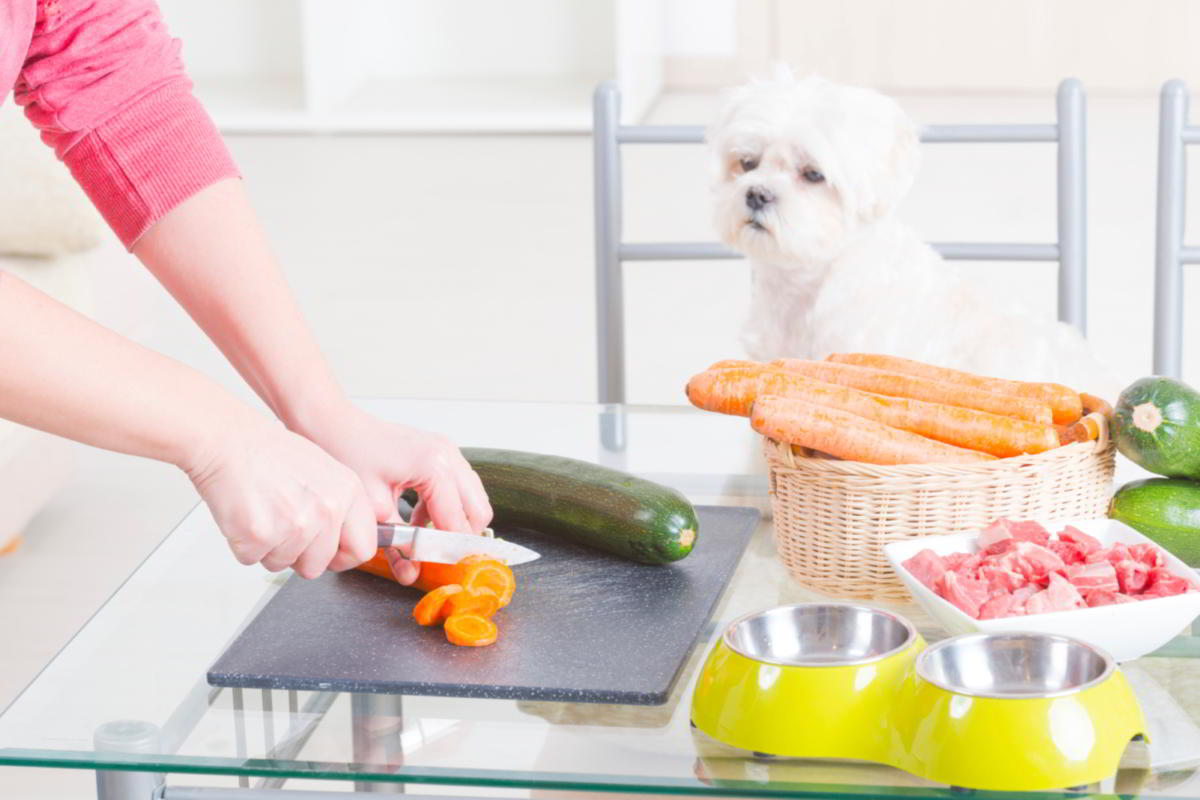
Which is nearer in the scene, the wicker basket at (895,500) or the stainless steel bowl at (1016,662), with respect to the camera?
the stainless steel bowl at (1016,662)

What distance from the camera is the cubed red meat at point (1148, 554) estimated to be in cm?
115

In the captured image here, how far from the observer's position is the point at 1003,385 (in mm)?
1358

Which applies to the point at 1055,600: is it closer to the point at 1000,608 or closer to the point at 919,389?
the point at 1000,608

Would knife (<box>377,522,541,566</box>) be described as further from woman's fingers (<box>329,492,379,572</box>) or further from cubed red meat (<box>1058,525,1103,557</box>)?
cubed red meat (<box>1058,525,1103,557</box>)

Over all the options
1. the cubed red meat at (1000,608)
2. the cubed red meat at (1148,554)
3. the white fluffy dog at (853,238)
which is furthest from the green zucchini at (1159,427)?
the white fluffy dog at (853,238)

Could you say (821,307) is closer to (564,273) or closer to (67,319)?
(67,319)

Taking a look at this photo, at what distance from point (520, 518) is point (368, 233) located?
3.35 meters

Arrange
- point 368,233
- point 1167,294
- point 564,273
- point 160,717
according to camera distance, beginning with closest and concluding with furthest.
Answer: point 160,717 → point 1167,294 → point 564,273 → point 368,233

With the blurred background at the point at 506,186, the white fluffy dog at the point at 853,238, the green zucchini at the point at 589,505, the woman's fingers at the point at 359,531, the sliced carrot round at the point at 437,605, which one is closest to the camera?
the woman's fingers at the point at 359,531

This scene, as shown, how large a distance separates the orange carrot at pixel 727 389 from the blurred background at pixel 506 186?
1.12m

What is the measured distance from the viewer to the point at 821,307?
7.64 feet

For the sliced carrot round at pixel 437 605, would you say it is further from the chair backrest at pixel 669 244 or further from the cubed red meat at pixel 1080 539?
the chair backrest at pixel 669 244

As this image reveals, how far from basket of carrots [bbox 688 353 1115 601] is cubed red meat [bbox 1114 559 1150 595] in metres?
0.12

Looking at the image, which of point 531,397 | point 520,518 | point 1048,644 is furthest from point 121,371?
point 531,397
